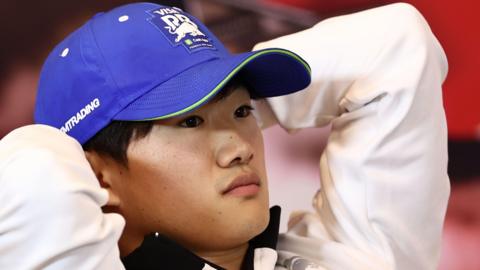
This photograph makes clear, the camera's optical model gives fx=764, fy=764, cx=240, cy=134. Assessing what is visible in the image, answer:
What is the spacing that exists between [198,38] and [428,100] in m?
0.29

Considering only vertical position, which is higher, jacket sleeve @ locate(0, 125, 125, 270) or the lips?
jacket sleeve @ locate(0, 125, 125, 270)

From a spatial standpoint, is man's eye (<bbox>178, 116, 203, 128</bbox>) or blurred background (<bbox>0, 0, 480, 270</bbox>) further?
blurred background (<bbox>0, 0, 480, 270</bbox>)

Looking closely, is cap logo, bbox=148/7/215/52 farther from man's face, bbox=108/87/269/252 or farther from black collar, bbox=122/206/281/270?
black collar, bbox=122/206/281/270

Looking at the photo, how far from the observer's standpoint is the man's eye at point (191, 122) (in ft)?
2.63

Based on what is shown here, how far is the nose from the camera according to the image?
0.80 metres

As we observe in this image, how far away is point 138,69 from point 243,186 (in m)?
0.17

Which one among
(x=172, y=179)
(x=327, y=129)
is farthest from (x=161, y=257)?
(x=327, y=129)

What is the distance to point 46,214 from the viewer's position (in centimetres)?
62

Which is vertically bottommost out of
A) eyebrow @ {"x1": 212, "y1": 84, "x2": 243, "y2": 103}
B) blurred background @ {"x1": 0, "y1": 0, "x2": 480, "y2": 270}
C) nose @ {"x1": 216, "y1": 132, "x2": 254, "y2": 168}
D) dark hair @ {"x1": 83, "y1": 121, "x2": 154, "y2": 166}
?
blurred background @ {"x1": 0, "y1": 0, "x2": 480, "y2": 270}

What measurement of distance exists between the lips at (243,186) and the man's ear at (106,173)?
126 mm

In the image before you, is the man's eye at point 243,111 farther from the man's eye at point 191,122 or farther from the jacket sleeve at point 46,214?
the jacket sleeve at point 46,214

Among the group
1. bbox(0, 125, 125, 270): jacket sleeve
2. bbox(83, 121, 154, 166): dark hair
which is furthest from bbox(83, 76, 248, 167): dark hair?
bbox(0, 125, 125, 270): jacket sleeve

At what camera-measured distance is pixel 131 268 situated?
0.81 m

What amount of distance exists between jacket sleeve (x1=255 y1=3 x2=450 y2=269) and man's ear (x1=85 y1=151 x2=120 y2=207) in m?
0.24
